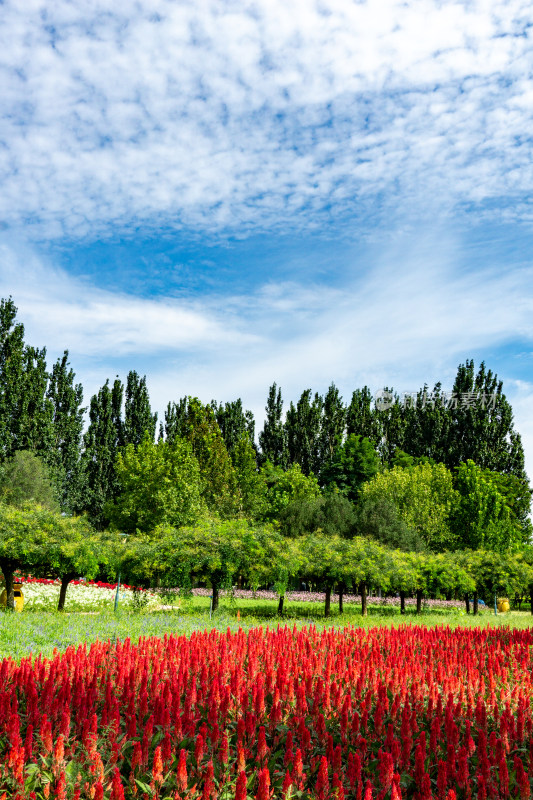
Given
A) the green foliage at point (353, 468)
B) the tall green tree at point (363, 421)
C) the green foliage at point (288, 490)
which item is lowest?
the green foliage at point (288, 490)

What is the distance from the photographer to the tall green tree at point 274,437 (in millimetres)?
60575

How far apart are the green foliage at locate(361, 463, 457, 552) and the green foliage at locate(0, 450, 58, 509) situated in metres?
24.1

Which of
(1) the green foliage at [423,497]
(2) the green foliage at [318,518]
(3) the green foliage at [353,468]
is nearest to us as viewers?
(2) the green foliage at [318,518]

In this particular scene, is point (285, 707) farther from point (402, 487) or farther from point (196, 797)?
point (402, 487)

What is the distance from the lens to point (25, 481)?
38656 millimetres

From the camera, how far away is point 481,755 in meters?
4.82

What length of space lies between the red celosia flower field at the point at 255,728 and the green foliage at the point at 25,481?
100 feet

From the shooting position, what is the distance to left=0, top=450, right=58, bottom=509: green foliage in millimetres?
37656

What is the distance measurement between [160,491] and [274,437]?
2416cm

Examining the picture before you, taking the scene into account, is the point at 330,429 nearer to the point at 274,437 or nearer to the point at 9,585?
the point at 274,437

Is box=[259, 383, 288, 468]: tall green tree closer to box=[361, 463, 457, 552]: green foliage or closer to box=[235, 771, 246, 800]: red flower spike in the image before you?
box=[361, 463, 457, 552]: green foliage

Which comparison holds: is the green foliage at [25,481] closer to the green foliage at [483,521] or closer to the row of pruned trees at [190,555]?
the row of pruned trees at [190,555]

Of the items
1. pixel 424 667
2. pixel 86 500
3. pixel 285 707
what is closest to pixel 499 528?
pixel 86 500
